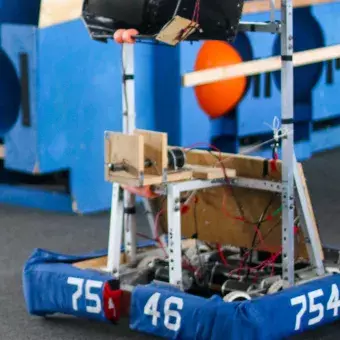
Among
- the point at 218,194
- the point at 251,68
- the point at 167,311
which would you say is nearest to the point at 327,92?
the point at 251,68

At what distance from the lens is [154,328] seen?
340 cm

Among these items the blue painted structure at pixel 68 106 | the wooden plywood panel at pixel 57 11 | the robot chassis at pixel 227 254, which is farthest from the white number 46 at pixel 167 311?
the wooden plywood panel at pixel 57 11

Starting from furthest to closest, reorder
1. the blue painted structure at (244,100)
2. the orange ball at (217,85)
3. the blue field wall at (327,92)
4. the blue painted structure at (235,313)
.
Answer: the blue field wall at (327,92) < the orange ball at (217,85) < the blue painted structure at (244,100) < the blue painted structure at (235,313)

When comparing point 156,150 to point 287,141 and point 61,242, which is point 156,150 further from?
point 61,242

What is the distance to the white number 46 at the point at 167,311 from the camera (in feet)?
10.9

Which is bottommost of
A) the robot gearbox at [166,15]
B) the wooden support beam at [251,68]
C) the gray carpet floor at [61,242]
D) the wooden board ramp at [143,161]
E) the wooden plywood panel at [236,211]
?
the gray carpet floor at [61,242]

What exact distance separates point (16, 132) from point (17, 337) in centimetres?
223

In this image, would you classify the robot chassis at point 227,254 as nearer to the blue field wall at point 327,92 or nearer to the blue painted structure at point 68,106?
the blue painted structure at point 68,106

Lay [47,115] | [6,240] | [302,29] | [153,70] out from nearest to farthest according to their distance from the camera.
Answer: [6,240]
[47,115]
[153,70]
[302,29]

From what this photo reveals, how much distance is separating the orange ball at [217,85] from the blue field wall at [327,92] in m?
1.09

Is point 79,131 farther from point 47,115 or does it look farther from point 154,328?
point 154,328

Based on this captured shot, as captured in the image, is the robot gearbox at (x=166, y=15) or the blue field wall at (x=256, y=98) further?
the blue field wall at (x=256, y=98)

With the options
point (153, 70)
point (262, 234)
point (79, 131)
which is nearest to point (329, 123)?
point (153, 70)

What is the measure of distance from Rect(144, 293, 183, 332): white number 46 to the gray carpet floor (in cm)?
27
